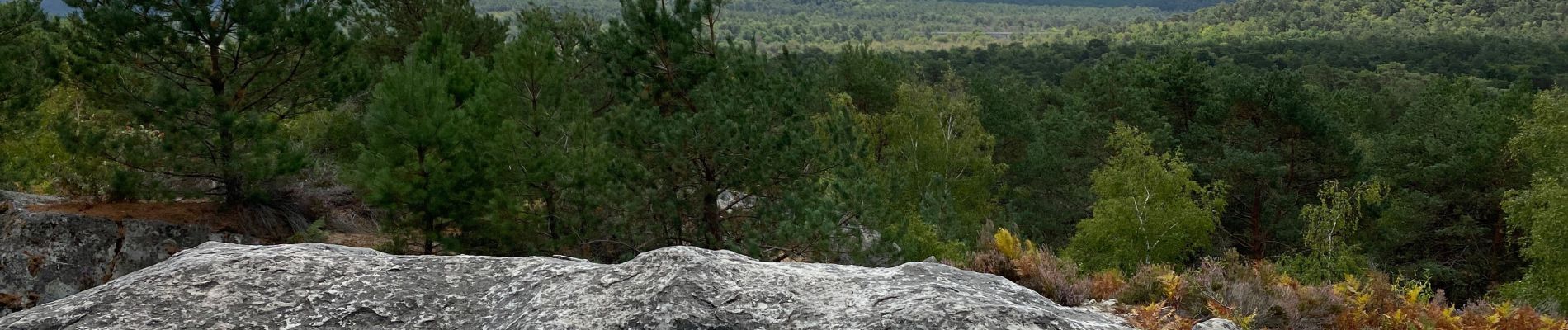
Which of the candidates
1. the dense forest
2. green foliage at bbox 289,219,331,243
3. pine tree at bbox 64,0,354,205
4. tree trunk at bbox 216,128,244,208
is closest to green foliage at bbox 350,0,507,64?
the dense forest

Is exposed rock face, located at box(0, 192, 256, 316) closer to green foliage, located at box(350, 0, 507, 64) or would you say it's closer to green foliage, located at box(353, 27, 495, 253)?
green foliage, located at box(353, 27, 495, 253)

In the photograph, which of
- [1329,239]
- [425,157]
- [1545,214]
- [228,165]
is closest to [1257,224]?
[1329,239]

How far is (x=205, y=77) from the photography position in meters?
14.4

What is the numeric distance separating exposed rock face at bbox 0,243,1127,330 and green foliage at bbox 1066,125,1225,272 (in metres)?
17.6

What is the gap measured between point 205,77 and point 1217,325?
47.9 feet

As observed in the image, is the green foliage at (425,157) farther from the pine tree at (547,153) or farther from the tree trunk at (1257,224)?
the tree trunk at (1257,224)

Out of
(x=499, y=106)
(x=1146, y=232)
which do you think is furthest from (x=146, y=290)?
(x=1146, y=232)

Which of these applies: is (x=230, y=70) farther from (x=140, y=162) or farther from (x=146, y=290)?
(x=146, y=290)

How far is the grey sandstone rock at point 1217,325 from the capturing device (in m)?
6.16

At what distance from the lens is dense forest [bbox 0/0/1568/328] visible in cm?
1289

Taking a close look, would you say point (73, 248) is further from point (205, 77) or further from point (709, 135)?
point (709, 135)


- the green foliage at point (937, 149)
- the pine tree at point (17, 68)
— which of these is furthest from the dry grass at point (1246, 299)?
the green foliage at point (937, 149)

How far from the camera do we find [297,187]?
16703 mm

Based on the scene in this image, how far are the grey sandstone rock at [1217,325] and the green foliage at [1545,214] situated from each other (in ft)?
54.8
